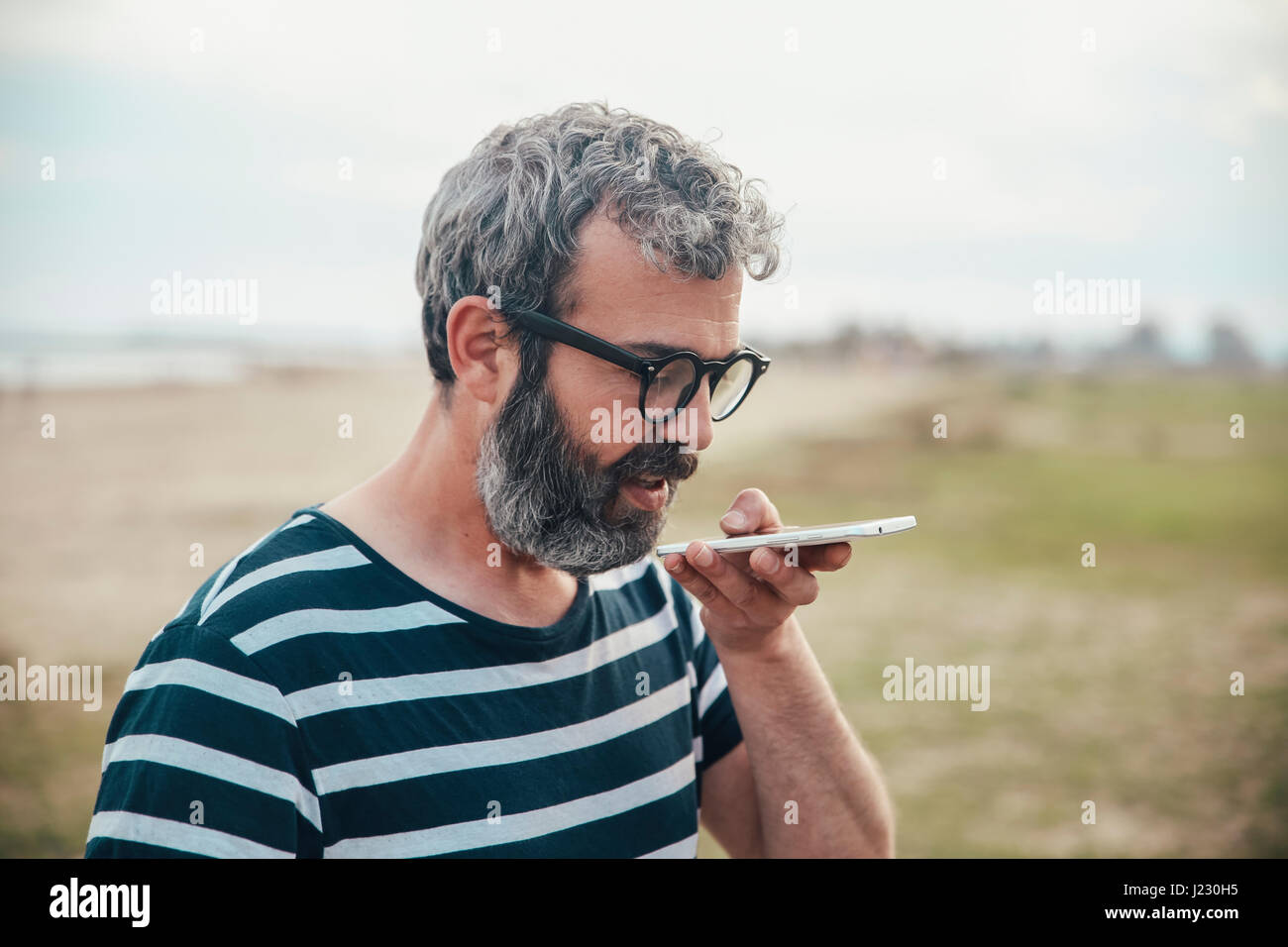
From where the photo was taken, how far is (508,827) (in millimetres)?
1978

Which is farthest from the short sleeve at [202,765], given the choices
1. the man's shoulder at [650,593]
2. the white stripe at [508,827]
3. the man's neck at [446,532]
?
the man's shoulder at [650,593]

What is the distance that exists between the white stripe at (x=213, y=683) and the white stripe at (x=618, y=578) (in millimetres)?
836

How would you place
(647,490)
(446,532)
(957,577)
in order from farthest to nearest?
1. (957,577)
2. (647,490)
3. (446,532)

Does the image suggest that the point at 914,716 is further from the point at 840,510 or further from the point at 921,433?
the point at 921,433

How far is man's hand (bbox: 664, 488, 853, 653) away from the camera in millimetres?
2066

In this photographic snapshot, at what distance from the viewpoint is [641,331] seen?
7.17 ft

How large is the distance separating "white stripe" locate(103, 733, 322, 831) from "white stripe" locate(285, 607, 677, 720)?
12cm

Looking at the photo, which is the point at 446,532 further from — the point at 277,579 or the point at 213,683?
the point at 213,683

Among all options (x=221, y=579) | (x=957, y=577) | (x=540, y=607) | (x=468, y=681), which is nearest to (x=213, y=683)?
(x=221, y=579)

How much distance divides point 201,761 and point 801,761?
1.43 metres

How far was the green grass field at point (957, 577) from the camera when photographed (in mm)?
7387

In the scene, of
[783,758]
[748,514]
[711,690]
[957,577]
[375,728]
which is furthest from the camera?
[957,577]

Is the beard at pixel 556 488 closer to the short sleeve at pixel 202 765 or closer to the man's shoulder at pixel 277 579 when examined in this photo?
the man's shoulder at pixel 277 579

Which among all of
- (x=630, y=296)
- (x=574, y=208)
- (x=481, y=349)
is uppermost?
(x=574, y=208)
